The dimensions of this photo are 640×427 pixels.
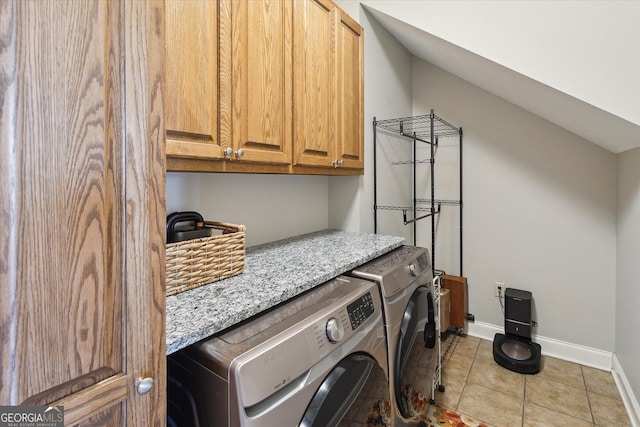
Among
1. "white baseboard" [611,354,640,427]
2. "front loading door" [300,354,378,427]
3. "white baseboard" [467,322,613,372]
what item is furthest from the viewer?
"white baseboard" [467,322,613,372]

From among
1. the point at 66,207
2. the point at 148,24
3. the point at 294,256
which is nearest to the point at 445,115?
the point at 294,256

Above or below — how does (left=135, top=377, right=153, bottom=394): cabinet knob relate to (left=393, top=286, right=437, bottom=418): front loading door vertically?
above

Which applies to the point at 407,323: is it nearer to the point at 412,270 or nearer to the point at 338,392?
the point at 412,270

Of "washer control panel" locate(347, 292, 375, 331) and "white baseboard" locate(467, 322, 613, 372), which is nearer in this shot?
"washer control panel" locate(347, 292, 375, 331)

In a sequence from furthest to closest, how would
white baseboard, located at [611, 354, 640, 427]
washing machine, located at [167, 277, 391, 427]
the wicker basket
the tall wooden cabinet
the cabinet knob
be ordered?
white baseboard, located at [611, 354, 640, 427]
the wicker basket
washing machine, located at [167, 277, 391, 427]
the cabinet knob
the tall wooden cabinet

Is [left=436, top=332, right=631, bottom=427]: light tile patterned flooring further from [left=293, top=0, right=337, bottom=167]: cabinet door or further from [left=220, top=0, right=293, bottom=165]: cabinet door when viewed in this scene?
[left=220, top=0, right=293, bottom=165]: cabinet door

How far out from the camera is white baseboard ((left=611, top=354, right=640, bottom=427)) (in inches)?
64.0

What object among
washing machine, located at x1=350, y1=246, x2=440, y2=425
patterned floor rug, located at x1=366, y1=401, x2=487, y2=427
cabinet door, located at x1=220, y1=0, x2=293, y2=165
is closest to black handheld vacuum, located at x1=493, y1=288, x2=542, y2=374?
patterned floor rug, located at x1=366, y1=401, x2=487, y2=427

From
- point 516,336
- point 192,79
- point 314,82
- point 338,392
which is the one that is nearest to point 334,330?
point 338,392

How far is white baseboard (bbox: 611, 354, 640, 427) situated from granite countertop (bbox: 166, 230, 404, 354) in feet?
4.94

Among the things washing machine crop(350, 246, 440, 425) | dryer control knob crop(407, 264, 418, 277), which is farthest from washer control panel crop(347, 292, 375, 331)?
dryer control knob crop(407, 264, 418, 277)

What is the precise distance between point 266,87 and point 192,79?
36 cm

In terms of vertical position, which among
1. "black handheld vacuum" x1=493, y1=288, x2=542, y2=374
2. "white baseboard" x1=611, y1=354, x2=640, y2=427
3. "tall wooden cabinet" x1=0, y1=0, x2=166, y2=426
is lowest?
"white baseboard" x1=611, y1=354, x2=640, y2=427

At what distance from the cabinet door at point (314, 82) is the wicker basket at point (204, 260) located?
0.55 m
